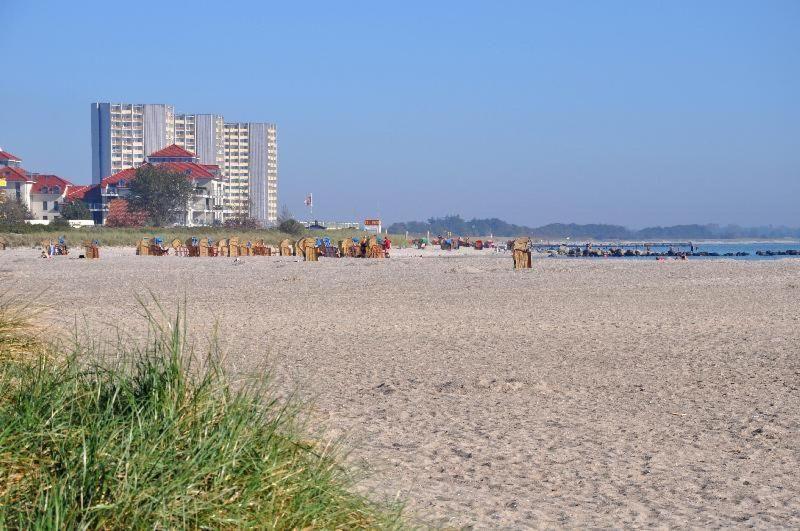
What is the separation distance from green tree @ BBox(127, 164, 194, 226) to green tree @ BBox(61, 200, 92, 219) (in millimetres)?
3665

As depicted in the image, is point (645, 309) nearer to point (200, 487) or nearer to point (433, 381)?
point (433, 381)

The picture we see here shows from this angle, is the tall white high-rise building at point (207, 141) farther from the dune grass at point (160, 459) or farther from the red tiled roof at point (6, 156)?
the dune grass at point (160, 459)

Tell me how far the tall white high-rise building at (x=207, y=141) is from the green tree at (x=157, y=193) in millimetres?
53898

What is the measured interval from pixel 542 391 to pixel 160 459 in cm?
459

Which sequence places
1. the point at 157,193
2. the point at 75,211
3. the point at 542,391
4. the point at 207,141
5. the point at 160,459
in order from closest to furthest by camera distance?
the point at 160,459 < the point at 542,391 < the point at 157,193 < the point at 75,211 < the point at 207,141

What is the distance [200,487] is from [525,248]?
81.0ft

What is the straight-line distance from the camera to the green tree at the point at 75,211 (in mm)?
70625

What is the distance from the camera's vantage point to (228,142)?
425 feet

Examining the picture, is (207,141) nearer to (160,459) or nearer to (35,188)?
(35,188)

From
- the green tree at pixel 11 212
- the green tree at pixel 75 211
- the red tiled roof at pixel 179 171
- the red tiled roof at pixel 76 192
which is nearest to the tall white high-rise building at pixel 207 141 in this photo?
the red tiled roof at pixel 76 192

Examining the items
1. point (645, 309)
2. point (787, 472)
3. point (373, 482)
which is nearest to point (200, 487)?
point (373, 482)

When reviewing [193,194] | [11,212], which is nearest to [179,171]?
[193,194]

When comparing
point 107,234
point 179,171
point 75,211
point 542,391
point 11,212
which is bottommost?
point 542,391

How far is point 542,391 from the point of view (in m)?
7.09
